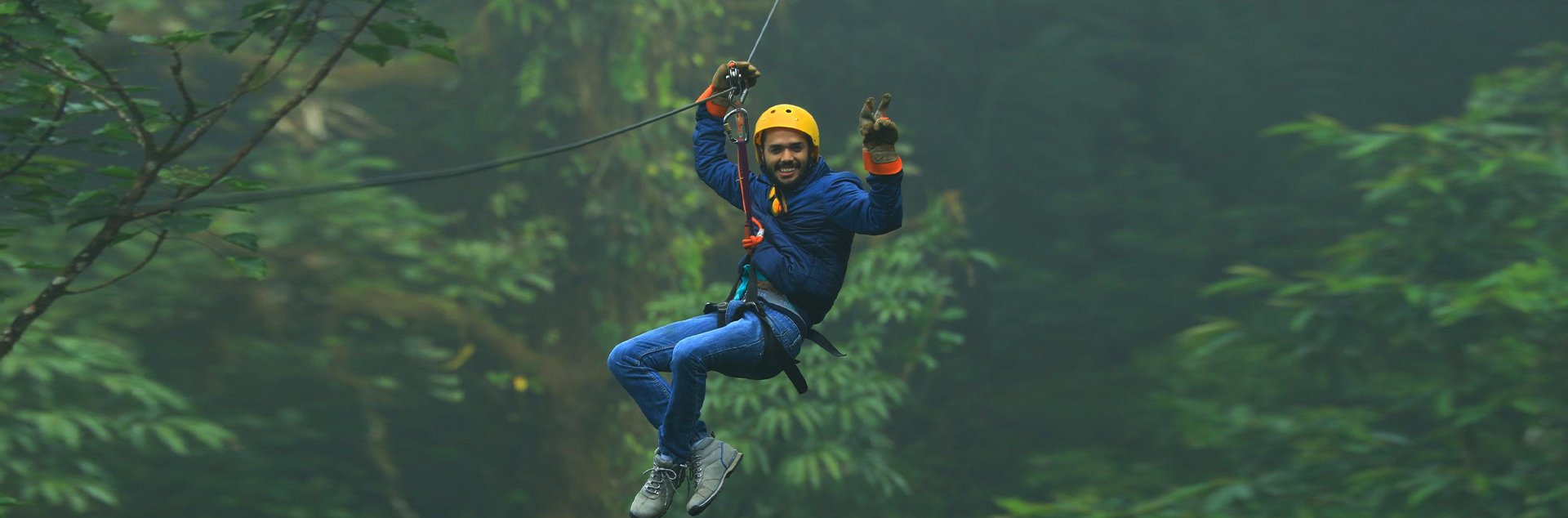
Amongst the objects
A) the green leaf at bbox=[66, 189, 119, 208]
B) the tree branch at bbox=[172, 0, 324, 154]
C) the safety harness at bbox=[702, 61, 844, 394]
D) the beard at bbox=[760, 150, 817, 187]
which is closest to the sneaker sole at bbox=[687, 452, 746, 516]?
the safety harness at bbox=[702, 61, 844, 394]

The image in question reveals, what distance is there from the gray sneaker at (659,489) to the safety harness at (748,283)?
1.15ft

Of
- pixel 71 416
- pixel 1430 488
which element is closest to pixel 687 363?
pixel 1430 488

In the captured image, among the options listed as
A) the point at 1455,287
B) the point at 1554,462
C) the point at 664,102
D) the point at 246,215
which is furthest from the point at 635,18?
the point at 1554,462

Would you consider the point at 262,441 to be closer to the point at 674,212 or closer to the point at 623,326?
the point at 623,326

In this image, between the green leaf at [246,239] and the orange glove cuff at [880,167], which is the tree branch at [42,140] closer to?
the green leaf at [246,239]

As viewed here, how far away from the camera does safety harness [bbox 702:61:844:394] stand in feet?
11.3

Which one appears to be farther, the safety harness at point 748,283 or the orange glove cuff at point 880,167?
the safety harness at point 748,283

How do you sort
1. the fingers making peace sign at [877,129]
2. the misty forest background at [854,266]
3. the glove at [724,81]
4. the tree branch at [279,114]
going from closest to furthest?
the fingers making peace sign at [877,129] → the glove at [724,81] → the tree branch at [279,114] → the misty forest background at [854,266]

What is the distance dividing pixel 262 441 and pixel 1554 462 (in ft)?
26.3

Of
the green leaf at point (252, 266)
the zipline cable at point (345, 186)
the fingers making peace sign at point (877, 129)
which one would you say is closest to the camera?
the fingers making peace sign at point (877, 129)

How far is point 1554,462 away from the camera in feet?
25.8

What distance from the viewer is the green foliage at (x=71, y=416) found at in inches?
312

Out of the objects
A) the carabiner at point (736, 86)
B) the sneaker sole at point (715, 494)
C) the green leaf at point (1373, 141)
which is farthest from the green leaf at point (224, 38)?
the green leaf at point (1373, 141)

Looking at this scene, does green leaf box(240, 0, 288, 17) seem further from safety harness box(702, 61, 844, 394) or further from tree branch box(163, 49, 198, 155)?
safety harness box(702, 61, 844, 394)
